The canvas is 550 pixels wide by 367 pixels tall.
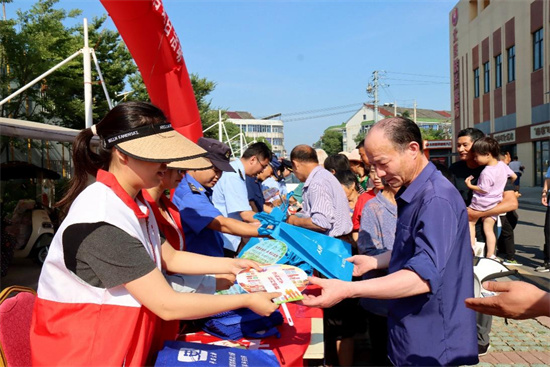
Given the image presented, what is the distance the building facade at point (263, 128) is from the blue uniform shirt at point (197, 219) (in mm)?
103974

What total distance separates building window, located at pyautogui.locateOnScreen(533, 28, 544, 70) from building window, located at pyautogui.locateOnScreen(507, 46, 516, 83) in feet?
7.33

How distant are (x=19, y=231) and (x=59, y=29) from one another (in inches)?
304

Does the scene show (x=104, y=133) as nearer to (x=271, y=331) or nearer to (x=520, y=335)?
(x=271, y=331)

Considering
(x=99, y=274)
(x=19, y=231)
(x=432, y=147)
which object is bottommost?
(x=19, y=231)

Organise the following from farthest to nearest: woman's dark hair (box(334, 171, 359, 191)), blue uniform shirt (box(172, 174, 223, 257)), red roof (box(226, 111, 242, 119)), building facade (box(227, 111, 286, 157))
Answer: red roof (box(226, 111, 242, 119))
building facade (box(227, 111, 286, 157))
woman's dark hair (box(334, 171, 359, 191))
blue uniform shirt (box(172, 174, 223, 257))

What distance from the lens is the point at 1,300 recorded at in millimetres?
1798

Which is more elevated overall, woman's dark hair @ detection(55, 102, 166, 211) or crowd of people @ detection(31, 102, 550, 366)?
woman's dark hair @ detection(55, 102, 166, 211)

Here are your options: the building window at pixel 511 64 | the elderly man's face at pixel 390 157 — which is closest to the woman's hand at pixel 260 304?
the elderly man's face at pixel 390 157

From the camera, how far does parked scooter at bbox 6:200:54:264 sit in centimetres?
770

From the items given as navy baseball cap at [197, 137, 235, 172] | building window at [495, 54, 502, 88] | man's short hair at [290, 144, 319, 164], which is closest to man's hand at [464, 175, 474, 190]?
man's short hair at [290, 144, 319, 164]

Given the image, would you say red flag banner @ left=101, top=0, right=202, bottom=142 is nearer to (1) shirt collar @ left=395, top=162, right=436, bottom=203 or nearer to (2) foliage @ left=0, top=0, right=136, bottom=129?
(1) shirt collar @ left=395, top=162, right=436, bottom=203

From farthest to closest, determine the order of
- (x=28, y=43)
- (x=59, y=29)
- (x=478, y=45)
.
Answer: (x=478, y=45), (x=59, y=29), (x=28, y=43)

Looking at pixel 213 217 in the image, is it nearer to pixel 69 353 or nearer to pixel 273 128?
pixel 69 353

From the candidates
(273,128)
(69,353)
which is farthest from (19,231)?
(273,128)
